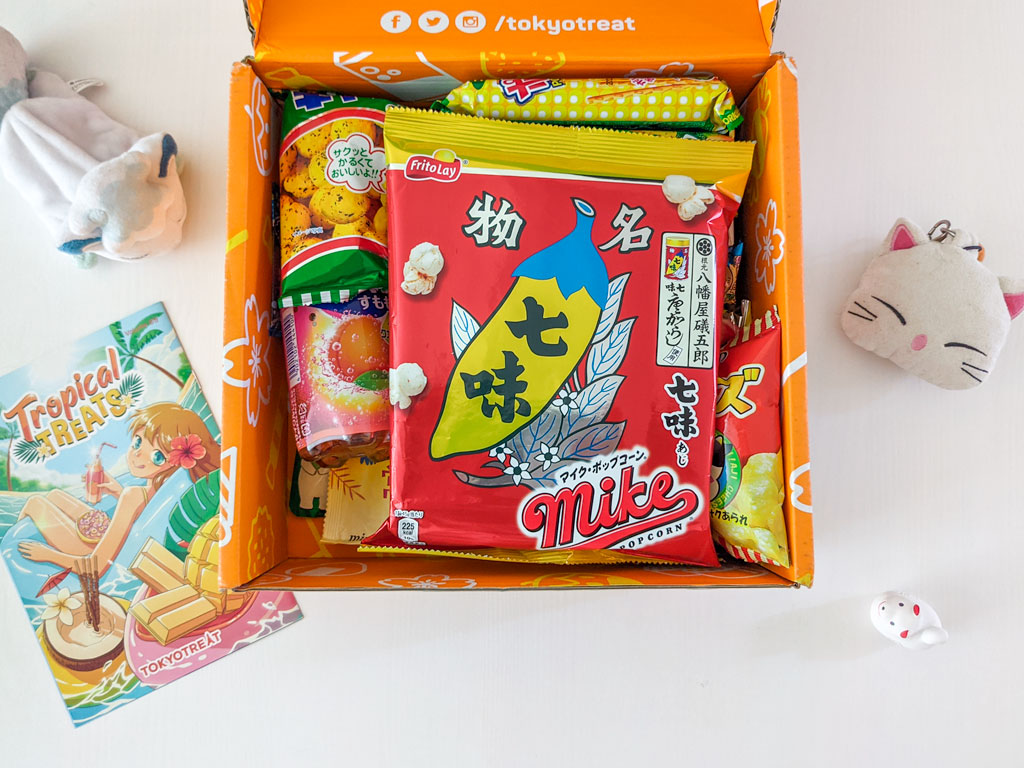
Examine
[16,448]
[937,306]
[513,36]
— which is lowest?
[16,448]

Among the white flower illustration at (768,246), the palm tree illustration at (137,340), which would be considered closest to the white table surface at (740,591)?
the palm tree illustration at (137,340)

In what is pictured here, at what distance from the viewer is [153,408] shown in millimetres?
832

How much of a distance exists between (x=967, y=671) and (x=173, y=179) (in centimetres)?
113

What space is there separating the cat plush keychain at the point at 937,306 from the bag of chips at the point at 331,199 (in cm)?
56

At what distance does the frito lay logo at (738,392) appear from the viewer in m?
0.69

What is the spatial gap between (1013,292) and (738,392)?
0.37 metres

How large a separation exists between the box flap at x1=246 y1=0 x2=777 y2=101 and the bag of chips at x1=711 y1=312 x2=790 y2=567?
11.3 inches

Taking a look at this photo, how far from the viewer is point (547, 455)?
0.70 meters

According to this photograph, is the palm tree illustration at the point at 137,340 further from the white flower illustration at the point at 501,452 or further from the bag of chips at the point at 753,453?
the bag of chips at the point at 753,453

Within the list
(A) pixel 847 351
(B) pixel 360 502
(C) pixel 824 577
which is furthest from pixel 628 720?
(A) pixel 847 351

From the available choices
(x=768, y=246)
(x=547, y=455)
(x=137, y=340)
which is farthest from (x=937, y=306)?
(x=137, y=340)

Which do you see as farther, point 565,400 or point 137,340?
point 137,340

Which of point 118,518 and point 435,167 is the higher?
point 435,167

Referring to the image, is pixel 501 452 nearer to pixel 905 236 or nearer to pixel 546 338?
pixel 546 338
